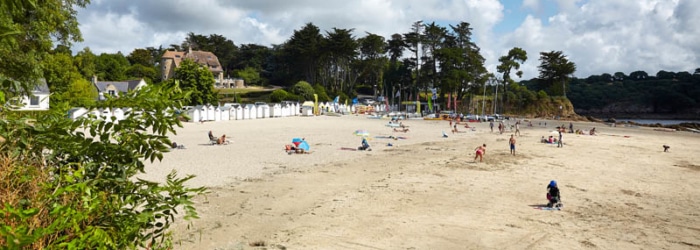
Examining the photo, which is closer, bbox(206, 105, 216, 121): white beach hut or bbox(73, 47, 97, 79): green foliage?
bbox(206, 105, 216, 121): white beach hut

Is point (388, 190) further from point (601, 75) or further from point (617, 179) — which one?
point (601, 75)

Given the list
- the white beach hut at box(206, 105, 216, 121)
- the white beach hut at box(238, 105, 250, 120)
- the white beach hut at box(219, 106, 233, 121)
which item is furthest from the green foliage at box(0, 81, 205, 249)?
the white beach hut at box(238, 105, 250, 120)

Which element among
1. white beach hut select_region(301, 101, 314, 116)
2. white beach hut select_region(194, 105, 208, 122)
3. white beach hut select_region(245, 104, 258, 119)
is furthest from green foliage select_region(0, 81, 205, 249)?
white beach hut select_region(301, 101, 314, 116)

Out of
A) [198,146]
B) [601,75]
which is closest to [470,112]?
[198,146]

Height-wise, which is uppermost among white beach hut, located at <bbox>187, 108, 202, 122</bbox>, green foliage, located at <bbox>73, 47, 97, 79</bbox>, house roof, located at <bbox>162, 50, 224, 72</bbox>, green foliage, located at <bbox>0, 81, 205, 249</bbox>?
house roof, located at <bbox>162, 50, 224, 72</bbox>

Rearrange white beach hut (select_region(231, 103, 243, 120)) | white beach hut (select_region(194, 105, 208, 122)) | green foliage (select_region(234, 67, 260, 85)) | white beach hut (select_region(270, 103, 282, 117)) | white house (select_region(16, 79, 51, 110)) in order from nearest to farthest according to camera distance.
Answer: white house (select_region(16, 79, 51, 110)) → white beach hut (select_region(194, 105, 208, 122)) → white beach hut (select_region(231, 103, 243, 120)) → white beach hut (select_region(270, 103, 282, 117)) → green foliage (select_region(234, 67, 260, 85))

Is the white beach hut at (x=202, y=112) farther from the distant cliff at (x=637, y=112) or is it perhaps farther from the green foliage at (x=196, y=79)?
the distant cliff at (x=637, y=112)

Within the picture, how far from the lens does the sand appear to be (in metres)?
9.87

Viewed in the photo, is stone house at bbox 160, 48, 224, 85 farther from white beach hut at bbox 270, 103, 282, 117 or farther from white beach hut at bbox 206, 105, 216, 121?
white beach hut at bbox 206, 105, 216, 121

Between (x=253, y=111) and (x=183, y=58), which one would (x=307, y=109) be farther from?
(x=183, y=58)

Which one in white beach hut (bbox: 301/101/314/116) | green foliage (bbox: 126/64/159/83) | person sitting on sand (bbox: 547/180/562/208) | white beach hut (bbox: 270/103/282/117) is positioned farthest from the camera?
green foliage (bbox: 126/64/159/83)

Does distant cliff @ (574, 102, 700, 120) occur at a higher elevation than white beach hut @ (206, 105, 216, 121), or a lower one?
higher

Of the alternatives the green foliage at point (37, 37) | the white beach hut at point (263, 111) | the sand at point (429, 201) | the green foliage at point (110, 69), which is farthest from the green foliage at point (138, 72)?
the green foliage at point (37, 37)

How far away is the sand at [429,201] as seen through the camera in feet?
32.4
